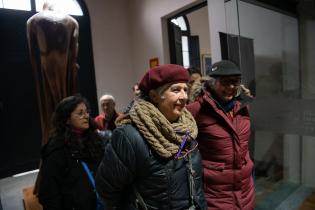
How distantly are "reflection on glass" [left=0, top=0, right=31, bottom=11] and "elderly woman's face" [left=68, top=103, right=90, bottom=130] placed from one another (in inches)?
108

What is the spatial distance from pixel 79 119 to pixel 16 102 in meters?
2.49

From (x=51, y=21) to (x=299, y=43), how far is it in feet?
5.63

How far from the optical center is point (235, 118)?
4.26 ft

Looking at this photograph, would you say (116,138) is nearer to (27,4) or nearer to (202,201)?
(202,201)

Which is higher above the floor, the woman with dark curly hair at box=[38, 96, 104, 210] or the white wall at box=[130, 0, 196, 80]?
the white wall at box=[130, 0, 196, 80]

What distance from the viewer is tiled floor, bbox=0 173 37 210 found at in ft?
8.11

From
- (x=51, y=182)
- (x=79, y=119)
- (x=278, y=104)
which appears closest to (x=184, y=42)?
(x=278, y=104)

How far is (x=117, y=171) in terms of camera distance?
34.9 inches

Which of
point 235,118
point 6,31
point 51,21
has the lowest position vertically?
point 235,118

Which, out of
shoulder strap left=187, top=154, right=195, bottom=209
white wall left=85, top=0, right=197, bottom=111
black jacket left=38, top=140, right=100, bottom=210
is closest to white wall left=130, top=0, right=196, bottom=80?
white wall left=85, top=0, right=197, bottom=111

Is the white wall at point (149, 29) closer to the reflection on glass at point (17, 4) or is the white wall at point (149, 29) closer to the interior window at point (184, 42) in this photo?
the interior window at point (184, 42)

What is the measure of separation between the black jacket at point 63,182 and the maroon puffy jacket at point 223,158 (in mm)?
618

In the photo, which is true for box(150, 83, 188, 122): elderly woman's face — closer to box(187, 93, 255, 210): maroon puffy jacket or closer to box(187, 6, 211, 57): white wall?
box(187, 93, 255, 210): maroon puffy jacket

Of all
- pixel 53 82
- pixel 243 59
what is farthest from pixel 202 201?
pixel 53 82
